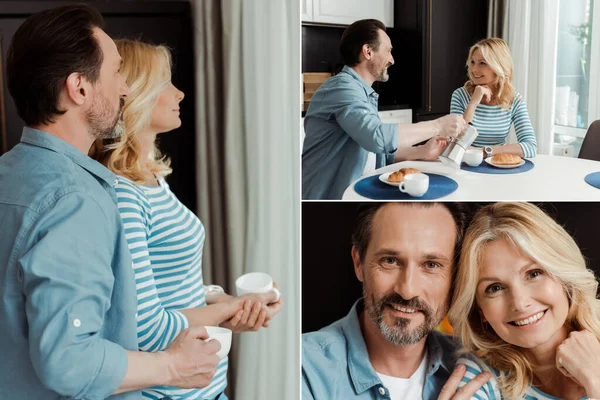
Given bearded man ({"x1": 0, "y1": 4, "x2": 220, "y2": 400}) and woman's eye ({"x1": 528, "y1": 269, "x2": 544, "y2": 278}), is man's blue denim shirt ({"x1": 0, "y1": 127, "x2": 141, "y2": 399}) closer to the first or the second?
bearded man ({"x1": 0, "y1": 4, "x2": 220, "y2": 400})

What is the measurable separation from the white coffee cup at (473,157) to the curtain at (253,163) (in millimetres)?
605

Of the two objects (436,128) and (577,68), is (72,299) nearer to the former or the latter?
(436,128)

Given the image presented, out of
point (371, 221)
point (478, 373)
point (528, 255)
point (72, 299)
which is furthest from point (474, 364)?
point (72, 299)

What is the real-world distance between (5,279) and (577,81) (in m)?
0.88

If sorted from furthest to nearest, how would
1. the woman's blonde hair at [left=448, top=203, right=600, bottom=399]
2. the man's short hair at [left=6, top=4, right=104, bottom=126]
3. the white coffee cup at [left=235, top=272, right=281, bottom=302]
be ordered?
the white coffee cup at [left=235, top=272, right=281, bottom=302] → the woman's blonde hair at [left=448, top=203, right=600, bottom=399] → the man's short hair at [left=6, top=4, right=104, bottom=126]

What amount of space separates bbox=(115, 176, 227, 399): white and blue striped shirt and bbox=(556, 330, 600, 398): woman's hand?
68 cm

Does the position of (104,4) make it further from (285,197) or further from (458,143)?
(458,143)

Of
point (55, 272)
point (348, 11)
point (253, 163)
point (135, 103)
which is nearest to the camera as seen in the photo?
point (55, 272)

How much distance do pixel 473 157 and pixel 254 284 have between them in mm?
603

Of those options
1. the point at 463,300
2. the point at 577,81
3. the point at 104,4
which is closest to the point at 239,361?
the point at 463,300

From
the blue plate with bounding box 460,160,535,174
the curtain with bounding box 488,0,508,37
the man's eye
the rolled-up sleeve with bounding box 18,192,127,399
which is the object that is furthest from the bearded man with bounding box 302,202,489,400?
the rolled-up sleeve with bounding box 18,192,127,399

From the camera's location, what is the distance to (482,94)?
0.98 m

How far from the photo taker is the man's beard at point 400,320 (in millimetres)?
1170

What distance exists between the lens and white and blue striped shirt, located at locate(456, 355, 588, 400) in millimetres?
1135
